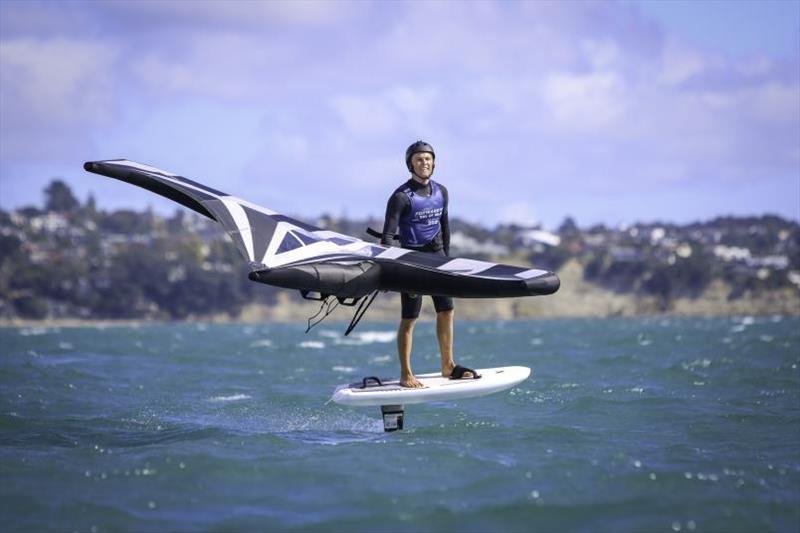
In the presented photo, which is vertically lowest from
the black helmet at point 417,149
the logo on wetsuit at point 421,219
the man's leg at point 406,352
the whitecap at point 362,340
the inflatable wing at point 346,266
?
the whitecap at point 362,340

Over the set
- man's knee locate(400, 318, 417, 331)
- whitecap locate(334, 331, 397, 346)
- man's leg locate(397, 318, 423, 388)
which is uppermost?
man's knee locate(400, 318, 417, 331)

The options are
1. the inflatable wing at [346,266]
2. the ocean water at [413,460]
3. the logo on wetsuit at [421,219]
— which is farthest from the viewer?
the logo on wetsuit at [421,219]

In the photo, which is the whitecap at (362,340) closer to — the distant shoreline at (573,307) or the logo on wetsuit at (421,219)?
the logo on wetsuit at (421,219)

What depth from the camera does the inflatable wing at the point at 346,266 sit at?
32.5 feet

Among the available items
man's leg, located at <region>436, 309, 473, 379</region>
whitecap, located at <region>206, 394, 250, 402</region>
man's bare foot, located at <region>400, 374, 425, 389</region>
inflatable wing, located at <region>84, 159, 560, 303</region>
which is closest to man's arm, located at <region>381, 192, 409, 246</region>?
inflatable wing, located at <region>84, 159, 560, 303</region>

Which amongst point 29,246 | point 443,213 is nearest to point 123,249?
point 29,246

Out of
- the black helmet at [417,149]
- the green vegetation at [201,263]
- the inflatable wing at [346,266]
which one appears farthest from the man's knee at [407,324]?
the green vegetation at [201,263]

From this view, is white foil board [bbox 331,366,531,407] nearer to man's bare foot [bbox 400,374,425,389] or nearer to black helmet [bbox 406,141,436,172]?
man's bare foot [bbox 400,374,425,389]

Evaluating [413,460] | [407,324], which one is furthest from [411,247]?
[413,460]

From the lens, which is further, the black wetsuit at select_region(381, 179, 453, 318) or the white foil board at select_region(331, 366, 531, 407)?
the black wetsuit at select_region(381, 179, 453, 318)

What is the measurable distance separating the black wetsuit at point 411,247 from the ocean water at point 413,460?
43.6 inches

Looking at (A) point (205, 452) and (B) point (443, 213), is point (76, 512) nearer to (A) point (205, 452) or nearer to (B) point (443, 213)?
(A) point (205, 452)

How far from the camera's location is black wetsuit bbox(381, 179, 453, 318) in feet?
35.1

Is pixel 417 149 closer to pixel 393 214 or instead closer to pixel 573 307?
pixel 393 214
